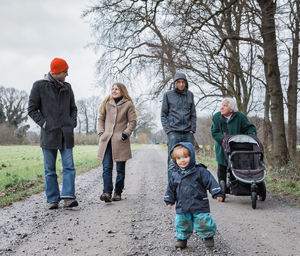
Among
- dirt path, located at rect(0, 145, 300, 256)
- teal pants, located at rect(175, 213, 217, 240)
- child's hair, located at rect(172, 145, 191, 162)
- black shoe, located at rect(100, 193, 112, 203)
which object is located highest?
child's hair, located at rect(172, 145, 191, 162)

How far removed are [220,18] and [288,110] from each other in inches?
224

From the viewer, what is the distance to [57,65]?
5.10 m

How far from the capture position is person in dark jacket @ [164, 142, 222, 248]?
10.5ft

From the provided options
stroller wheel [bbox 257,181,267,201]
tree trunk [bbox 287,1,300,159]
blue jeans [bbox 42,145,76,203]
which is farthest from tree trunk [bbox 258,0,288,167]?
blue jeans [bbox 42,145,76,203]

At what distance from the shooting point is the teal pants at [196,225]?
3.20 meters

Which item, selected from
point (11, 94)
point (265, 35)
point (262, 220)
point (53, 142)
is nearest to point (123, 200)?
point (53, 142)

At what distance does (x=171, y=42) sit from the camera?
38.5 feet

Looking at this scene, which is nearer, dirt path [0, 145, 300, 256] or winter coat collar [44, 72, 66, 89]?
dirt path [0, 145, 300, 256]

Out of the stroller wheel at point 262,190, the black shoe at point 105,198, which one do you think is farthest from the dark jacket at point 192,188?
the stroller wheel at point 262,190

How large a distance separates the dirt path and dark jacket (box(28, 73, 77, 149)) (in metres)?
1.13

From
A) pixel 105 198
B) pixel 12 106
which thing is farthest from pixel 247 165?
pixel 12 106

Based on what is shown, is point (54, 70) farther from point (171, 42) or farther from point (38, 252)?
point (171, 42)

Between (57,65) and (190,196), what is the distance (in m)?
3.16

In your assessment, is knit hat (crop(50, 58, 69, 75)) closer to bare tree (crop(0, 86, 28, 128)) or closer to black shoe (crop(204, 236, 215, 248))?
black shoe (crop(204, 236, 215, 248))
